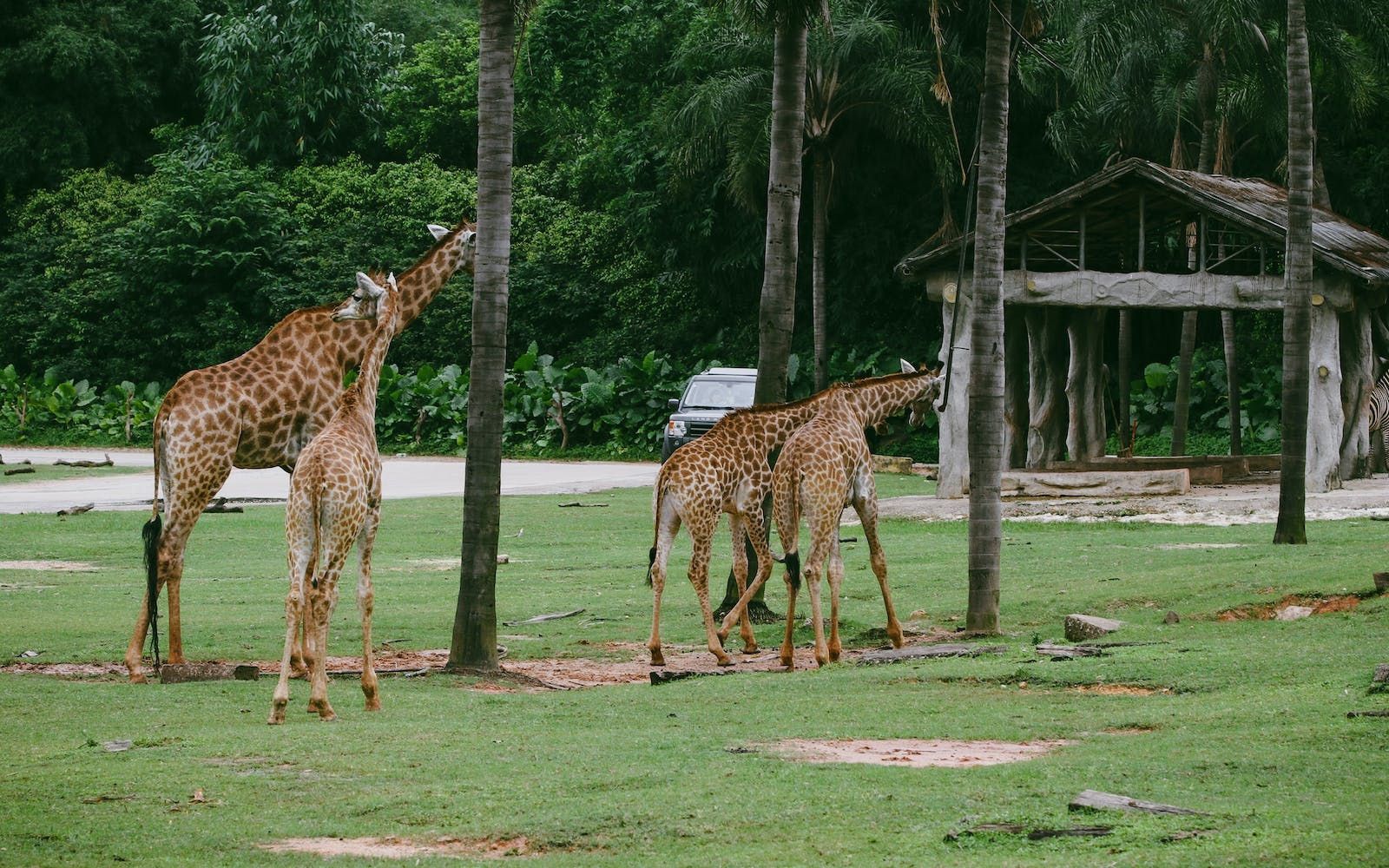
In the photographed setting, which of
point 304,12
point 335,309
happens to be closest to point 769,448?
point 335,309

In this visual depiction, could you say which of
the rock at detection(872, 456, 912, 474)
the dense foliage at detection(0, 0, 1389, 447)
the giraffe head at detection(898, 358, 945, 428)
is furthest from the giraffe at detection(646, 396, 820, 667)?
the rock at detection(872, 456, 912, 474)

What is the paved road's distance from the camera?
29547 mm

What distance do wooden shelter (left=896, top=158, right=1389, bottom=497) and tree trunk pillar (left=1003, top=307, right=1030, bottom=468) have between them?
0.11 feet

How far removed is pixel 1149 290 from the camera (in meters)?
27.2

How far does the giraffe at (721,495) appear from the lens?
13523mm

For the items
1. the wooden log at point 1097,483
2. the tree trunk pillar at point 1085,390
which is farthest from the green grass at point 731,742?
the tree trunk pillar at point 1085,390

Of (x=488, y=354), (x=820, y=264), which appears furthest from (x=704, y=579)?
(x=820, y=264)

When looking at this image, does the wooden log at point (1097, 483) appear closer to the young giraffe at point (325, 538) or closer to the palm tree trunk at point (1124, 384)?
the palm tree trunk at point (1124, 384)

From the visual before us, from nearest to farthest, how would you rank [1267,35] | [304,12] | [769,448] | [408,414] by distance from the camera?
1. [769,448]
2. [1267,35]
3. [408,414]
4. [304,12]

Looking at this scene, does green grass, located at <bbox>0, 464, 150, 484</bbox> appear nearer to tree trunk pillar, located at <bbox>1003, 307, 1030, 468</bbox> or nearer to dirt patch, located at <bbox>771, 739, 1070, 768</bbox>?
tree trunk pillar, located at <bbox>1003, 307, 1030, 468</bbox>

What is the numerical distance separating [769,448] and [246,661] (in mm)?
4694

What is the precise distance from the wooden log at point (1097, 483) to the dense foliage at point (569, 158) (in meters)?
8.19

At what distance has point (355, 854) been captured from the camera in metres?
7.05

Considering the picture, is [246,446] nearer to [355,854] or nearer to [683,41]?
[355,854]
